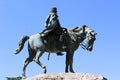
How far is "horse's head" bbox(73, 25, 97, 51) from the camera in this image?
20.0m

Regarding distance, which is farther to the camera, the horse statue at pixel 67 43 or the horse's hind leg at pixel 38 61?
the horse statue at pixel 67 43

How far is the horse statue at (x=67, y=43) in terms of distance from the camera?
784 inches

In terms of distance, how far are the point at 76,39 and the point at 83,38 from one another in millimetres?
321

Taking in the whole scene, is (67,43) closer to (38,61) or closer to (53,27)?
(53,27)

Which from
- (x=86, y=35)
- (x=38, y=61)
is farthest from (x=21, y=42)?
(x=86, y=35)

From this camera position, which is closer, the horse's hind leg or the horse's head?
the horse's hind leg

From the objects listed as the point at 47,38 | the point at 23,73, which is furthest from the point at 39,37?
the point at 23,73

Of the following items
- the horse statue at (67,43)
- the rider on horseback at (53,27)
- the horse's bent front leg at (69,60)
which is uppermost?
the rider on horseback at (53,27)

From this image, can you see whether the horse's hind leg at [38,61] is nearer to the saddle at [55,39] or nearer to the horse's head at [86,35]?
the saddle at [55,39]

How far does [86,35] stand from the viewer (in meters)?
20.2

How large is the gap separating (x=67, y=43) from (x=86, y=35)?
84cm

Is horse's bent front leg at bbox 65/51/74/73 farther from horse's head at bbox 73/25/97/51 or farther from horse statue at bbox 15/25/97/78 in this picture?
horse's head at bbox 73/25/97/51

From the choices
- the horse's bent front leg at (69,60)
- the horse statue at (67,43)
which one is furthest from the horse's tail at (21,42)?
the horse's bent front leg at (69,60)

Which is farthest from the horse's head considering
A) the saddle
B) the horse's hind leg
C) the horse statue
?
the horse's hind leg
